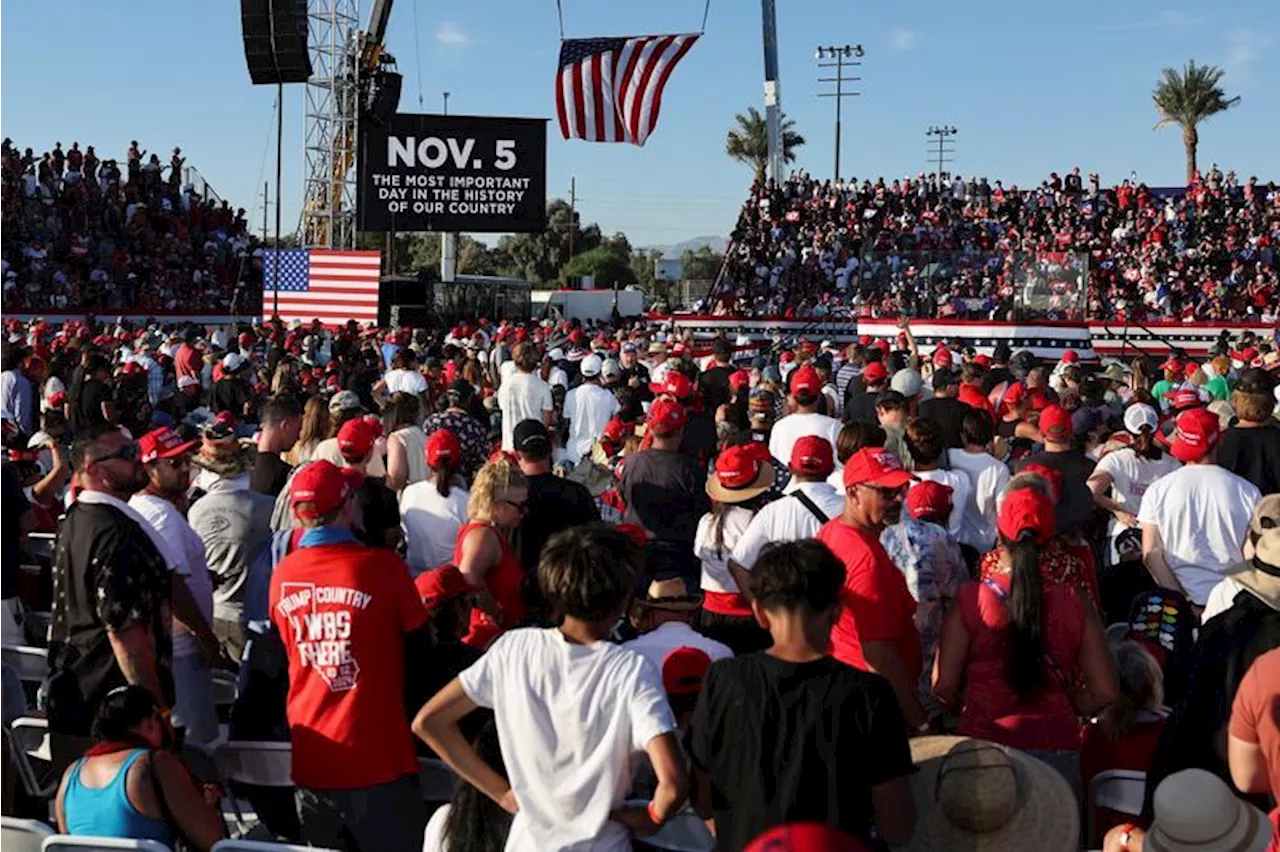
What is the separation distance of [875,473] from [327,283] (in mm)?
24323

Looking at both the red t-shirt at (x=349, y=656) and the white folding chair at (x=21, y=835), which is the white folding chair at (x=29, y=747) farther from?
the red t-shirt at (x=349, y=656)

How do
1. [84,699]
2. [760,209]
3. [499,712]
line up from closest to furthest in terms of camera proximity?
[499,712] < [84,699] < [760,209]

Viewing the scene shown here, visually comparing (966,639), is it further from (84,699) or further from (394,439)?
(394,439)

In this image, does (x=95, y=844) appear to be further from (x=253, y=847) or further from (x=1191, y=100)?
(x=1191, y=100)

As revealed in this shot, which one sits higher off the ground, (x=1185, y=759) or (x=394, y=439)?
(x=394, y=439)

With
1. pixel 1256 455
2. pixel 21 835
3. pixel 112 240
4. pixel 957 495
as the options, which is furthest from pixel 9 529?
pixel 112 240

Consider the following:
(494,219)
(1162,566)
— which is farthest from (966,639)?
(494,219)

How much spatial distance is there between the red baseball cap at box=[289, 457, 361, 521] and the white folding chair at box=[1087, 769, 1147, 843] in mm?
2554

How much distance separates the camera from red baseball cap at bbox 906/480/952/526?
5367 millimetres

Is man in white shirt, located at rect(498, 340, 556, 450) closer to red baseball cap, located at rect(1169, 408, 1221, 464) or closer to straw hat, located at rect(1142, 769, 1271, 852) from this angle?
red baseball cap, located at rect(1169, 408, 1221, 464)

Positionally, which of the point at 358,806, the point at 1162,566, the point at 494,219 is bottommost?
the point at 358,806

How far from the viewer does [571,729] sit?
3377 millimetres

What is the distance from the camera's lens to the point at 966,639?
432cm

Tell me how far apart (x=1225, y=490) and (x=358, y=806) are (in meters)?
4.07
